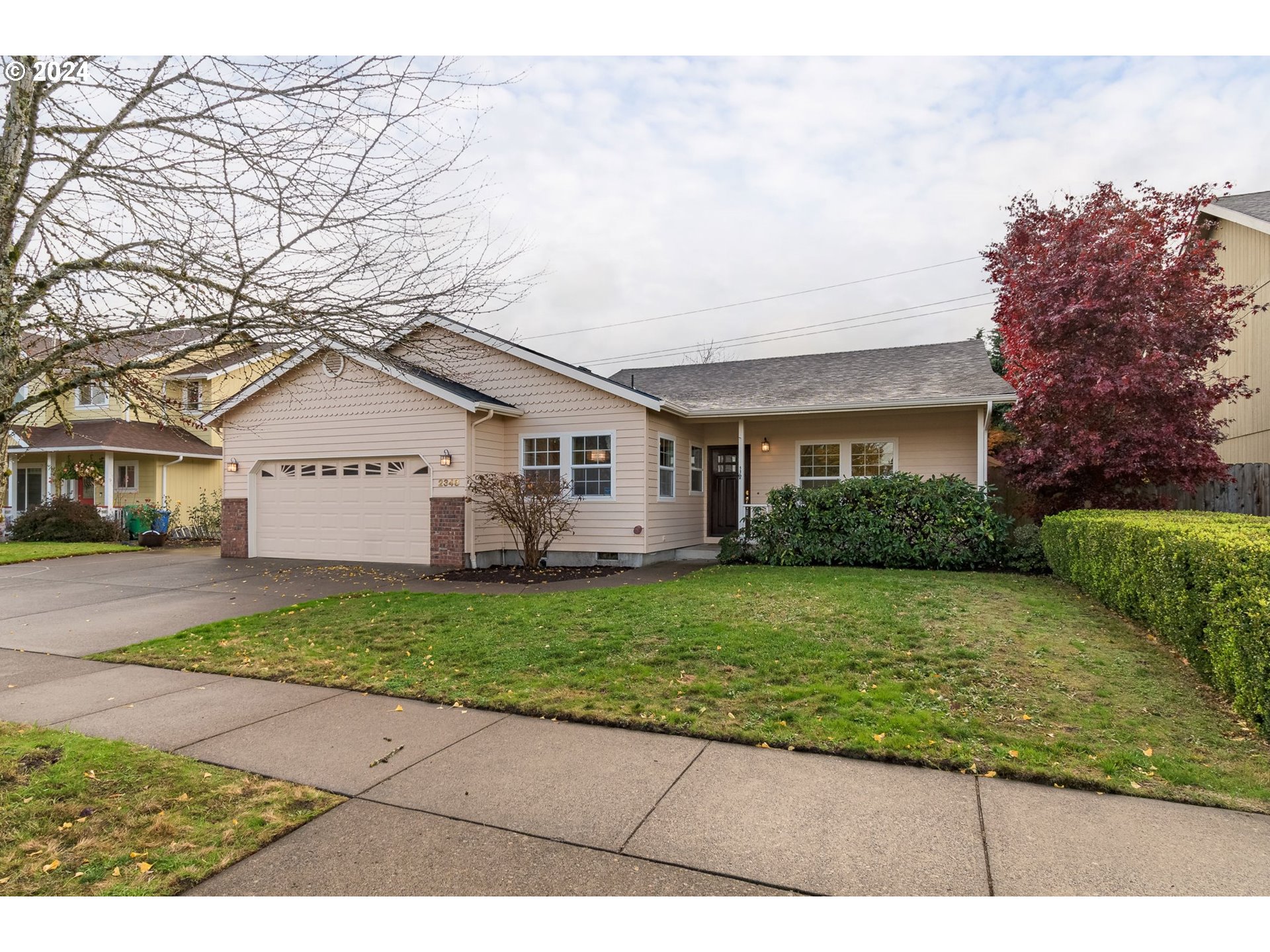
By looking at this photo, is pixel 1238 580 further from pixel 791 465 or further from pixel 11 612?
pixel 11 612

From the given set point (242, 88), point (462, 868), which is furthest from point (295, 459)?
point (462, 868)

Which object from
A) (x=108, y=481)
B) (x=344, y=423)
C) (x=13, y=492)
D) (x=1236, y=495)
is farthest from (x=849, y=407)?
(x=13, y=492)

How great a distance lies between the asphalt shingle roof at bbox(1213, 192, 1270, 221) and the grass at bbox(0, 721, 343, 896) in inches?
581

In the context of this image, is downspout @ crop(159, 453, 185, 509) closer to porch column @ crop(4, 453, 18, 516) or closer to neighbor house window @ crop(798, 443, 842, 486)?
porch column @ crop(4, 453, 18, 516)

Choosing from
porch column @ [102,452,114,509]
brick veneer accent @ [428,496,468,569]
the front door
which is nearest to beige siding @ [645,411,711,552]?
brick veneer accent @ [428,496,468,569]

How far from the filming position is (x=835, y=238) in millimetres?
15312

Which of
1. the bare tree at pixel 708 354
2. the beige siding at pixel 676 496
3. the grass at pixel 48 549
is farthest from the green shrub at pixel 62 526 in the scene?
the bare tree at pixel 708 354

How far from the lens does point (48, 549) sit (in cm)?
1523

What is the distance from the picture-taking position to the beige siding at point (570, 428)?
12.6 meters

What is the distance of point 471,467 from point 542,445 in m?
1.50

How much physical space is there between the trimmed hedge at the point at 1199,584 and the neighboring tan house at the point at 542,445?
4.73 metres

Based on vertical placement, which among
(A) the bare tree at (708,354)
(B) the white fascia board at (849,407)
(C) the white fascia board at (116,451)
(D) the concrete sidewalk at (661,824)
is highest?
(A) the bare tree at (708,354)

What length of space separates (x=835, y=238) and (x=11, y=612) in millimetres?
15326

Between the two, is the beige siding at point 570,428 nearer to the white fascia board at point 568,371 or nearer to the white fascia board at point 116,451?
the white fascia board at point 568,371
